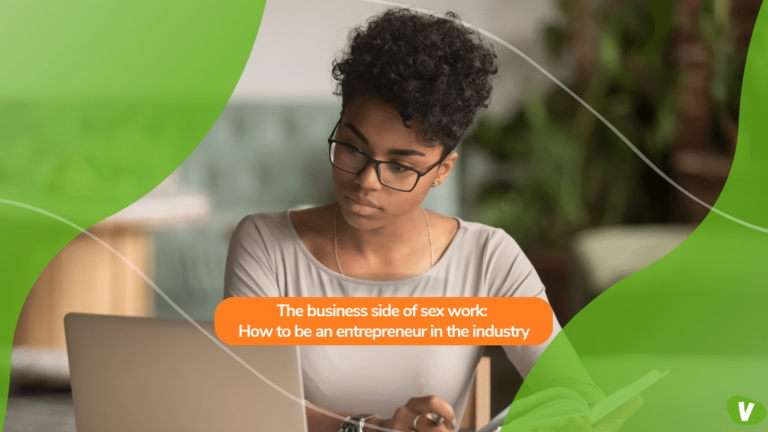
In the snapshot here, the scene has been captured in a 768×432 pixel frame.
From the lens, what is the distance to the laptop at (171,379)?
38 centimetres

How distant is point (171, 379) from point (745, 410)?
0.50 meters

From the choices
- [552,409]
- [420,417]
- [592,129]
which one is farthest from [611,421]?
[592,129]

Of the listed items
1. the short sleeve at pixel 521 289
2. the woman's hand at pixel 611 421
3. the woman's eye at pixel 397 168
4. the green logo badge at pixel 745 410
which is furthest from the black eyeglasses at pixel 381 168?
the green logo badge at pixel 745 410

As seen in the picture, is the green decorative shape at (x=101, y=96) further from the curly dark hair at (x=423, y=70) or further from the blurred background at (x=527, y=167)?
the curly dark hair at (x=423, y=70)

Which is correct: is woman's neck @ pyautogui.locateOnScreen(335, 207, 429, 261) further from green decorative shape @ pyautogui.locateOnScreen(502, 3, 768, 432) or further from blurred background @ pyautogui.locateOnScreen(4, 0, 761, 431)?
green decorative shape @ pyautogui.locateOnScreen(502, 3, 768, 432)

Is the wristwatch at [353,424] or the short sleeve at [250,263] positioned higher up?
the short sleeve at [250,263]

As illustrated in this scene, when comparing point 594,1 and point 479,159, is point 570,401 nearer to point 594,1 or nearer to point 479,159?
point 479,159

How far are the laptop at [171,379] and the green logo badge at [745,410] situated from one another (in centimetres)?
39

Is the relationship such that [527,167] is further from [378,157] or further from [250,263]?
[250,263]

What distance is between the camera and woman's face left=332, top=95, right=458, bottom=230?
1.46 feet

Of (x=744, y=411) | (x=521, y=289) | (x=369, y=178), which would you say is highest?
(x=369, y=178)

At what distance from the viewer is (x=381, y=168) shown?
45 cm

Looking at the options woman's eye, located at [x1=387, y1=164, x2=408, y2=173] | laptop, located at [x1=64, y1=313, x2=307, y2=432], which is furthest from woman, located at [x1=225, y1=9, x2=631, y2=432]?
laptop, located at [x1=64, y1=313, x2=307, y2=432]

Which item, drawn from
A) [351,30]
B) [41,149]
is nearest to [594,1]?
[351,30]
